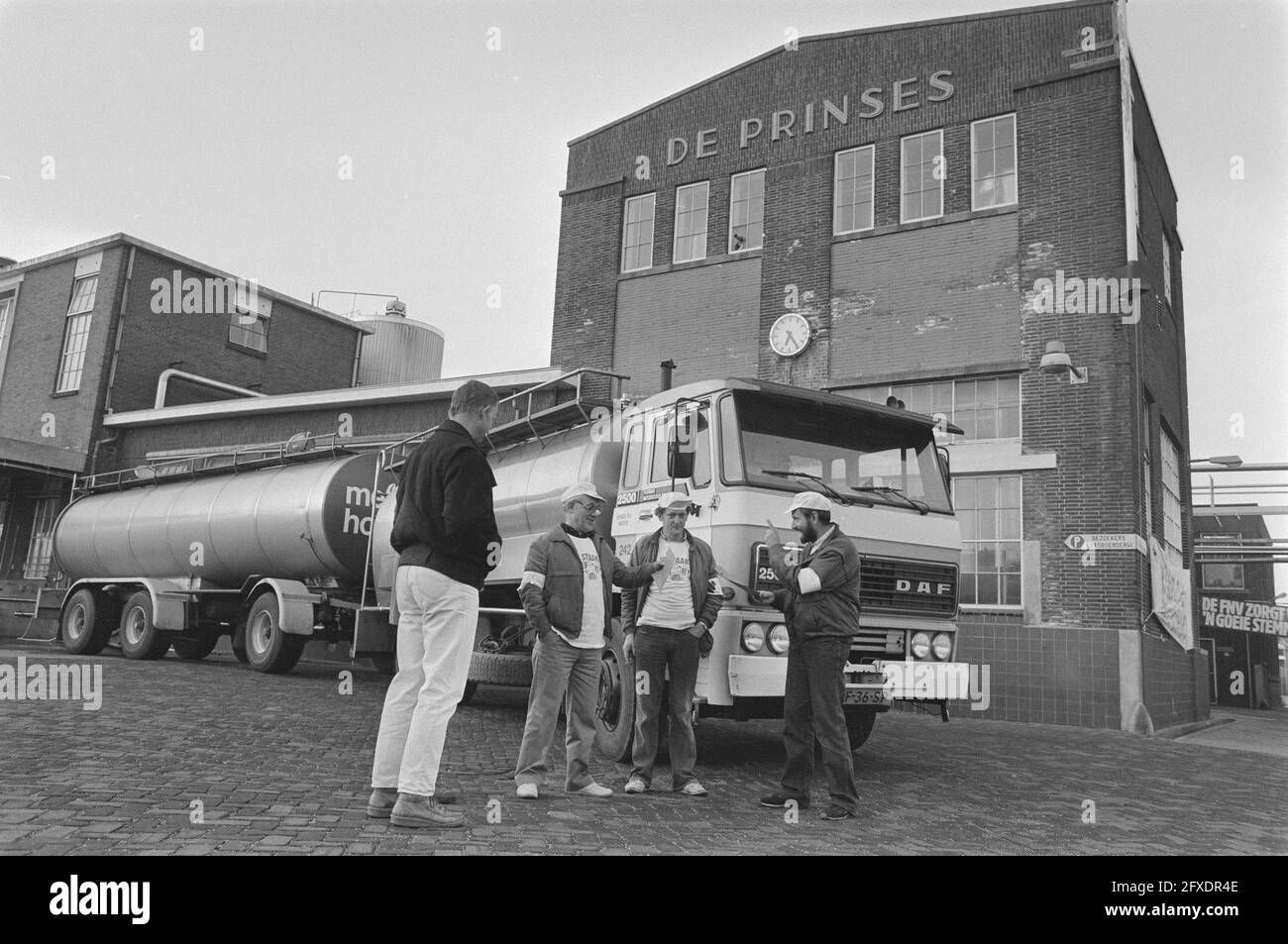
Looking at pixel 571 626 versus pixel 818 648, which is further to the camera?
pixel 571 626

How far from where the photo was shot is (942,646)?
730 centimetres

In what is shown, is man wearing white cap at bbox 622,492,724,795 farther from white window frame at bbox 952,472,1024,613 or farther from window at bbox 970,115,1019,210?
window at bbox 970,115,1019,210

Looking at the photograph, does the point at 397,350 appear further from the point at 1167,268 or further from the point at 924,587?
the point at 924,587

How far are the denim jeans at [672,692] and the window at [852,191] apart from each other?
38.0 feet

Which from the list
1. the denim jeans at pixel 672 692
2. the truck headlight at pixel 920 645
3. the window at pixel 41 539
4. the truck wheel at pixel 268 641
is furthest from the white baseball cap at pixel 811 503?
the window at pixel 41 539

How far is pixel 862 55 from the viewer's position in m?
16.5

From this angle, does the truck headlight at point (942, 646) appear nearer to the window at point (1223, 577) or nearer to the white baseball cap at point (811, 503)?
the white baseball cap at point (811, 503)

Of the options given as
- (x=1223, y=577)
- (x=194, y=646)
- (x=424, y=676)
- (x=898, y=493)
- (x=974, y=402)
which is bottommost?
(x=194, y=646)

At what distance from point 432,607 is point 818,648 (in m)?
2.35

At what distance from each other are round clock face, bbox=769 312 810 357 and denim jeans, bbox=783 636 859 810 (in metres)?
10.7

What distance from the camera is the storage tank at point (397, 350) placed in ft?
105

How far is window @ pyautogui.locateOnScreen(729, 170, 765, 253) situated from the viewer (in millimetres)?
17344

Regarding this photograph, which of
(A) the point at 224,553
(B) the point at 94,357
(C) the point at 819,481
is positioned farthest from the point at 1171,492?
(B) the point at 94,357
